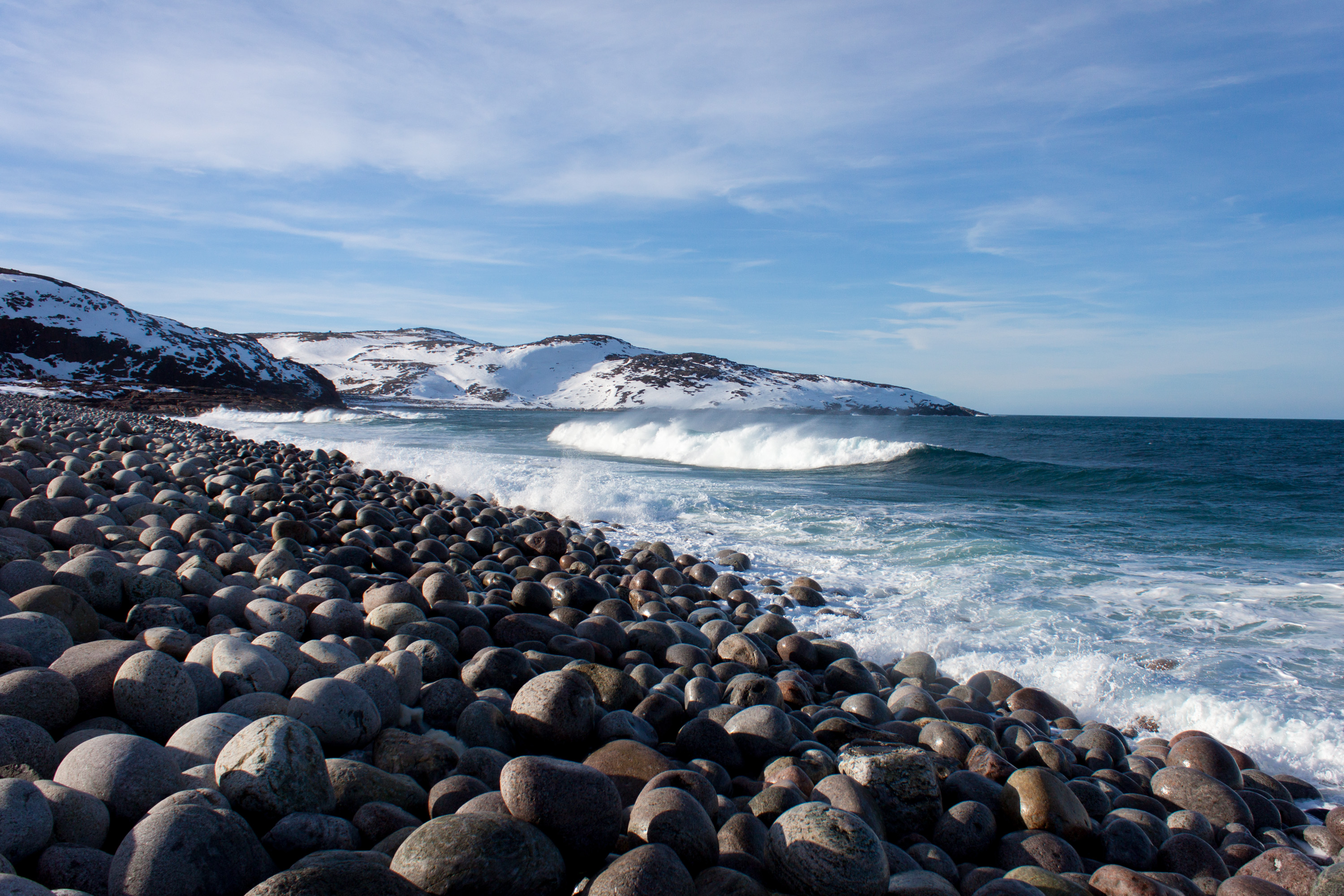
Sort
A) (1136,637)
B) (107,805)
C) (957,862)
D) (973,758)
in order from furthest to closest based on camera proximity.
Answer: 1. (1136,637)
2. (973,758)
3. (957,862)
4. (107,805)

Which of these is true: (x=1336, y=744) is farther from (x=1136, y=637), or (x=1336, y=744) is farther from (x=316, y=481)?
(x=316, y=481)

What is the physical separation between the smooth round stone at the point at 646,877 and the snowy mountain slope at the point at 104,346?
5120cm

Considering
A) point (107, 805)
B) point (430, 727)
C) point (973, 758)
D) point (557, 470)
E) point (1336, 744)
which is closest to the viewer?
point (107, 805)

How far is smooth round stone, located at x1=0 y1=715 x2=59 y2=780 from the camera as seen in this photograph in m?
1.89

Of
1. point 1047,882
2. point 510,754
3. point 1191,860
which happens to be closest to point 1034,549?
point 1191,860

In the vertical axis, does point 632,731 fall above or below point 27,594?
below

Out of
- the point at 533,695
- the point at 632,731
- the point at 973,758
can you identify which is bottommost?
the point at 973,758

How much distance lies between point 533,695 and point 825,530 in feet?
24.9

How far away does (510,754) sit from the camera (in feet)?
8.79

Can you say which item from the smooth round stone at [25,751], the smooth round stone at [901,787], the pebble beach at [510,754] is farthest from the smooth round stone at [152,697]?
the smooth round stone at [901,787]

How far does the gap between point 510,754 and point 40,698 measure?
1455 millimetres

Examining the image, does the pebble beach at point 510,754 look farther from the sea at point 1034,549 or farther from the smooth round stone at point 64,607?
the sea at point 1034,549

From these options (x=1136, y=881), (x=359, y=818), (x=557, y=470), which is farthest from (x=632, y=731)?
(x=557, y=470)

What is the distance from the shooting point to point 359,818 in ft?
6.54
